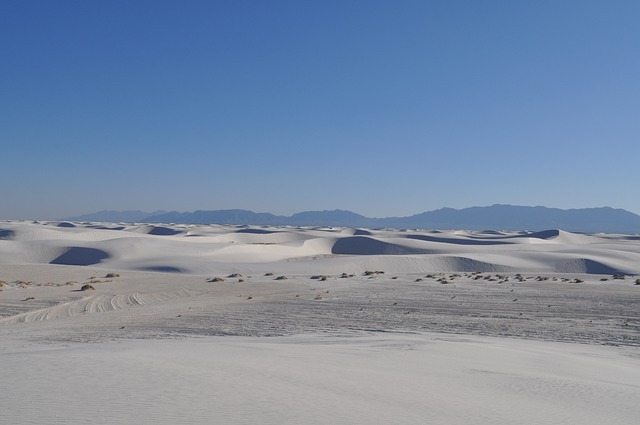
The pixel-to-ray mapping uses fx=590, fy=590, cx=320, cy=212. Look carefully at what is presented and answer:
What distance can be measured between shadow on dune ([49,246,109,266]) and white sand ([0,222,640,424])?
10010mm

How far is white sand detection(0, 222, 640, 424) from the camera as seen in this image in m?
6.38

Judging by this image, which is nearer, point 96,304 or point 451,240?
point 96,304

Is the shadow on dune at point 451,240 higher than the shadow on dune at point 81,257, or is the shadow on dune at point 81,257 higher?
the shadow on dune at point 451,240

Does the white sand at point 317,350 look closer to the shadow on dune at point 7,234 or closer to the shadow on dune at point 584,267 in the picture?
the shadow on dune at point 584,267

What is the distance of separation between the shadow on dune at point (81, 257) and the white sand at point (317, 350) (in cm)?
1001

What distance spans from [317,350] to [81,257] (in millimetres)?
36592

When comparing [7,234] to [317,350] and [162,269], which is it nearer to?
[162,269]

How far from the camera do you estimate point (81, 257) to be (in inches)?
1704

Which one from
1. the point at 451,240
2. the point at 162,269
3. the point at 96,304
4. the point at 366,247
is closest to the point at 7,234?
the point at 162,269

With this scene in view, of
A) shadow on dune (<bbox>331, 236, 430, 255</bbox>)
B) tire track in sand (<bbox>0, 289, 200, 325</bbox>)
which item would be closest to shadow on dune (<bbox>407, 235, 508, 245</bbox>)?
shadow on dune (<bbox>331, 236, 430, 255</bbox>)

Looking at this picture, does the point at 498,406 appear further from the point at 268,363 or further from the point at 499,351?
the point at 499,351


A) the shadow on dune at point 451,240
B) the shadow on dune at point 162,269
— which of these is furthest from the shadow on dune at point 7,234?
the shadow on dune at point 451,240

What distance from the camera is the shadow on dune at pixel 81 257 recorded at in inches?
1661

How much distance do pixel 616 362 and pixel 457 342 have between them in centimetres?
311
